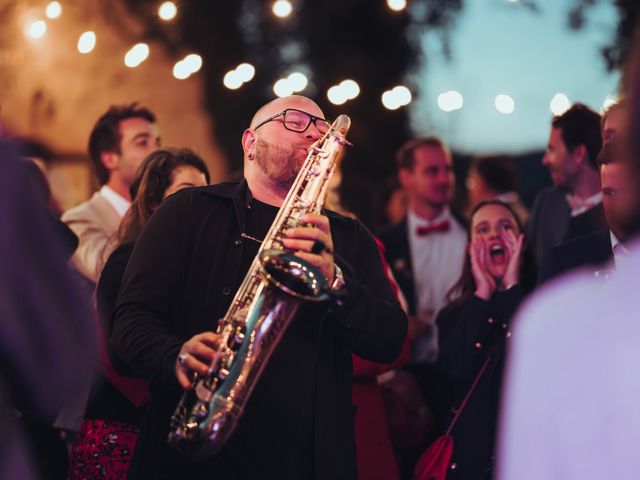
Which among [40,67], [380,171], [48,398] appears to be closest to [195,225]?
[48,398]

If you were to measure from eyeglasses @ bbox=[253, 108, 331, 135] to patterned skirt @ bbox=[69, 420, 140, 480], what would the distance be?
1.53 metres

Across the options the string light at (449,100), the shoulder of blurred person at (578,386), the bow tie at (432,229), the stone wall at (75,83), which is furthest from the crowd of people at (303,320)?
the stone wall at (75,83)

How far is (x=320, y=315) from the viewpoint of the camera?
388cm

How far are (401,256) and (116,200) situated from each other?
7.18 ft

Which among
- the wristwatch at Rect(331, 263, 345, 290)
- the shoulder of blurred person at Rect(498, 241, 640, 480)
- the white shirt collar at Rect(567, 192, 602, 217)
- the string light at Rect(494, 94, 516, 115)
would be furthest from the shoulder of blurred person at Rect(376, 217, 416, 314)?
the shoulder of blurred person at Rect(498, 241, 640, 480)

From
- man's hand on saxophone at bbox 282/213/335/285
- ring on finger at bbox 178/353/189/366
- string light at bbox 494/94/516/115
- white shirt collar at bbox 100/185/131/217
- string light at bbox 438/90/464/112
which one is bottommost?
ring on finger at bbox 178/353/189/366

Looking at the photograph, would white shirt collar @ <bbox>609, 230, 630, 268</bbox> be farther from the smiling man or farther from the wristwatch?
the wristwatch

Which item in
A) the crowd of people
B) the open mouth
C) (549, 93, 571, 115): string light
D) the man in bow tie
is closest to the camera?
the crowd of people

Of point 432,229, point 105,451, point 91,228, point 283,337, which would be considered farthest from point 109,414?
point 432,229

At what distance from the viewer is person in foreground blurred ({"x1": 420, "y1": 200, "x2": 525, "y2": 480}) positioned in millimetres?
4781

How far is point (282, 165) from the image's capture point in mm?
4055

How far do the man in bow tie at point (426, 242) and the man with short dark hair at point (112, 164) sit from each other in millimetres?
2009

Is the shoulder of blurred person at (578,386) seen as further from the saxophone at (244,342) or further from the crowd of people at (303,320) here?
the saxophone at (244,342)

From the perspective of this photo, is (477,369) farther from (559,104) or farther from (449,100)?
(559,104)
